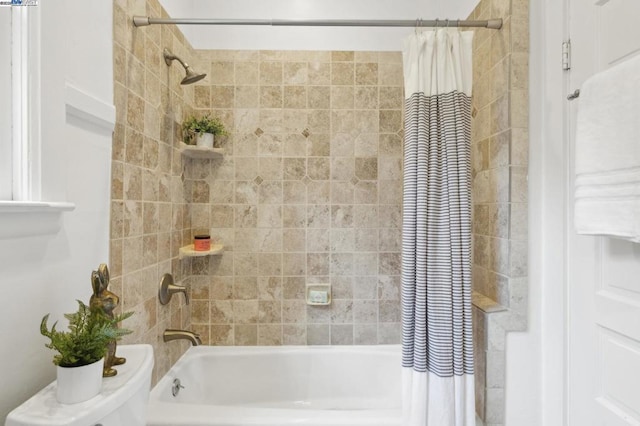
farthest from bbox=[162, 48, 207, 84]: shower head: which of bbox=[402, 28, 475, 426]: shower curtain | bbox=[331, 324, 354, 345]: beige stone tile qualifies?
bbox=[331, 324, 354, 345]: beige stone tile

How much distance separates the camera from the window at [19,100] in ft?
2.32

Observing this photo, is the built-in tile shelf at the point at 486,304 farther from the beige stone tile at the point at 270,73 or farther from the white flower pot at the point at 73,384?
the beige stone tile at the point at 270,73

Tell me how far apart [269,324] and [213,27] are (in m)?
1.92

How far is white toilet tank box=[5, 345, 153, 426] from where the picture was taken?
23.9 inches

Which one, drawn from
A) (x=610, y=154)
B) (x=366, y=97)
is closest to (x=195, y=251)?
(x=366, y=97)

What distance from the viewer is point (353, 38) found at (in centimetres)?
195

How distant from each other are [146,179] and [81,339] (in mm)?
874

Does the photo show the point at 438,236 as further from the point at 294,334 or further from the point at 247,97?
the point at 247,97

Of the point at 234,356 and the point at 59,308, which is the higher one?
the point at 59,308

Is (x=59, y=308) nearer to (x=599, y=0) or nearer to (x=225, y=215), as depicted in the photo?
(x=225, y=215)

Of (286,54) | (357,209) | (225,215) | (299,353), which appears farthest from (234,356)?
(286,54)

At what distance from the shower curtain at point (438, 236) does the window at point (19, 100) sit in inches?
45.4

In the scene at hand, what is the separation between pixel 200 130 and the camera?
1758 millimetres

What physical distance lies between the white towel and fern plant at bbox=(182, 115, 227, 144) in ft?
5.46
